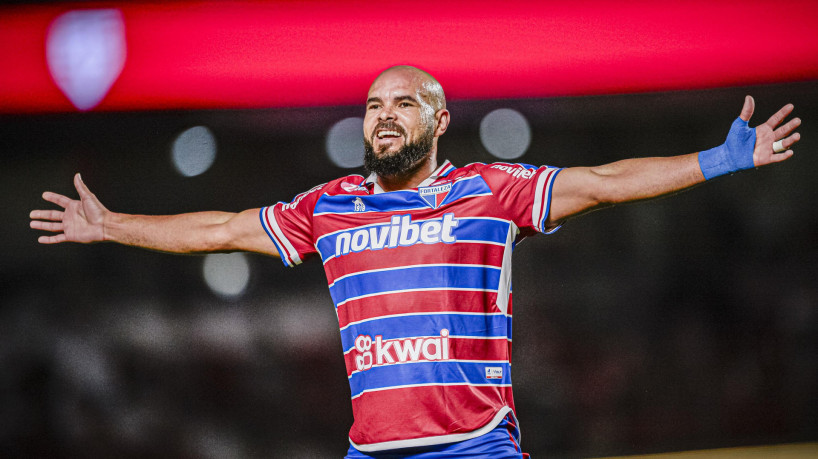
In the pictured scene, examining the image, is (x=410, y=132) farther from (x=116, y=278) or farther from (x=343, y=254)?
(x=116, y=278)

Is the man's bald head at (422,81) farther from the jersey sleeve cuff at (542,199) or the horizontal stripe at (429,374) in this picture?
the horizontal stripe at (429,374)

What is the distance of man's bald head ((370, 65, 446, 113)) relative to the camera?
6.33 ft

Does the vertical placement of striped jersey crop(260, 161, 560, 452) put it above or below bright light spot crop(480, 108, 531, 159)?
below

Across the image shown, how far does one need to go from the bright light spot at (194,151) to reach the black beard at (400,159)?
65.6 inches

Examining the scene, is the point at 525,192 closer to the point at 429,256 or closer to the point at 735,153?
the point at 429,256

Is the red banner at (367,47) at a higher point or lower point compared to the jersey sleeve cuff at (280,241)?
higher

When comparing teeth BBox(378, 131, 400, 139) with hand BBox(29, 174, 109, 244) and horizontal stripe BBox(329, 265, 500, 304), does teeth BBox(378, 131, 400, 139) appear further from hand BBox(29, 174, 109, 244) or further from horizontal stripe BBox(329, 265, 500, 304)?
hand BBox(29, 174, 109, 244)

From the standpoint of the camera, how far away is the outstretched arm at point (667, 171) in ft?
4.77

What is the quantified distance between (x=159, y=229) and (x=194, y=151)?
1385 millimetres

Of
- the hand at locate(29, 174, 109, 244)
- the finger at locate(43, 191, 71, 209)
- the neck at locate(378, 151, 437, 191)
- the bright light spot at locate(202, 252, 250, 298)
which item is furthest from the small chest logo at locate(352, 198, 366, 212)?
the bright light spot at locate(202, 252, 250, 298)

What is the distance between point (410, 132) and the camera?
1871 millimetres

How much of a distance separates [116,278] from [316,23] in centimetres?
181

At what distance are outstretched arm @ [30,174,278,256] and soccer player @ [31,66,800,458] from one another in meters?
0.11

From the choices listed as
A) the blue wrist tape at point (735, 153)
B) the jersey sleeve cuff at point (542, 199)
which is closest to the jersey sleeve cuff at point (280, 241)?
the jersey sleeve cuff at point (542, 199)
